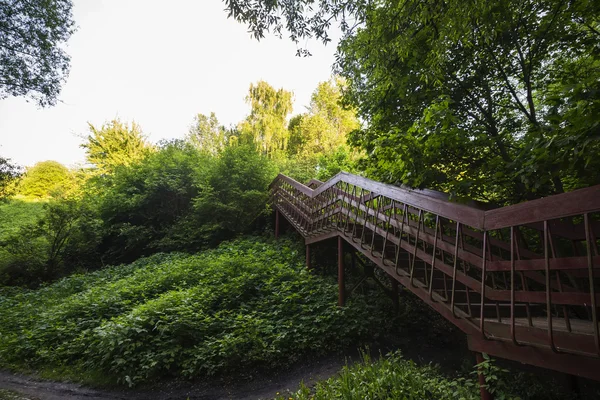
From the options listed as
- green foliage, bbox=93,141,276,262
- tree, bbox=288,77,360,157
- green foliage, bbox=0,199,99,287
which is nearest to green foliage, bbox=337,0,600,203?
green foliage, bbox=93,141,276,262

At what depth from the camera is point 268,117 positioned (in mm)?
23578

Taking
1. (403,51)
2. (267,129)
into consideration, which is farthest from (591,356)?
(267,129)

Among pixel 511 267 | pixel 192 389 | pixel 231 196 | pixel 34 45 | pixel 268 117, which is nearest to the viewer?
pixel 511 267

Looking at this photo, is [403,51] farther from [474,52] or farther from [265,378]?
[265,378]

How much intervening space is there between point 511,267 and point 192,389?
467 cm

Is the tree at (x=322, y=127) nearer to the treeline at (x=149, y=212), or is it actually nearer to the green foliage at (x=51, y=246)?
the treeline at (x=149, y=212)

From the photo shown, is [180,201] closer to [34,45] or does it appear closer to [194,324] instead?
[34,45]

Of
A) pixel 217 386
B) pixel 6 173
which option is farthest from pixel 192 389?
pixel 6 173

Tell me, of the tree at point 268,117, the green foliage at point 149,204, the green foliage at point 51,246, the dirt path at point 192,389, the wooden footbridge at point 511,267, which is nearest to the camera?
the wooden footbridge at point 511,267

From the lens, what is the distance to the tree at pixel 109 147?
20.6 metres

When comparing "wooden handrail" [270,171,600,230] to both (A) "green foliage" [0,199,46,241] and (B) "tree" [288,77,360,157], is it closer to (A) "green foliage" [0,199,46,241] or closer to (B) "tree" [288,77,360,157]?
(B) "tree" [288,77,360,157]

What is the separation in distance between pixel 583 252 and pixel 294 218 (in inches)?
274

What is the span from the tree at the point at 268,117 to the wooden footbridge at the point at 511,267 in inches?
710

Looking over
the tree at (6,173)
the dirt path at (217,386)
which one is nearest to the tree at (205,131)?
the tree at (6,173)
